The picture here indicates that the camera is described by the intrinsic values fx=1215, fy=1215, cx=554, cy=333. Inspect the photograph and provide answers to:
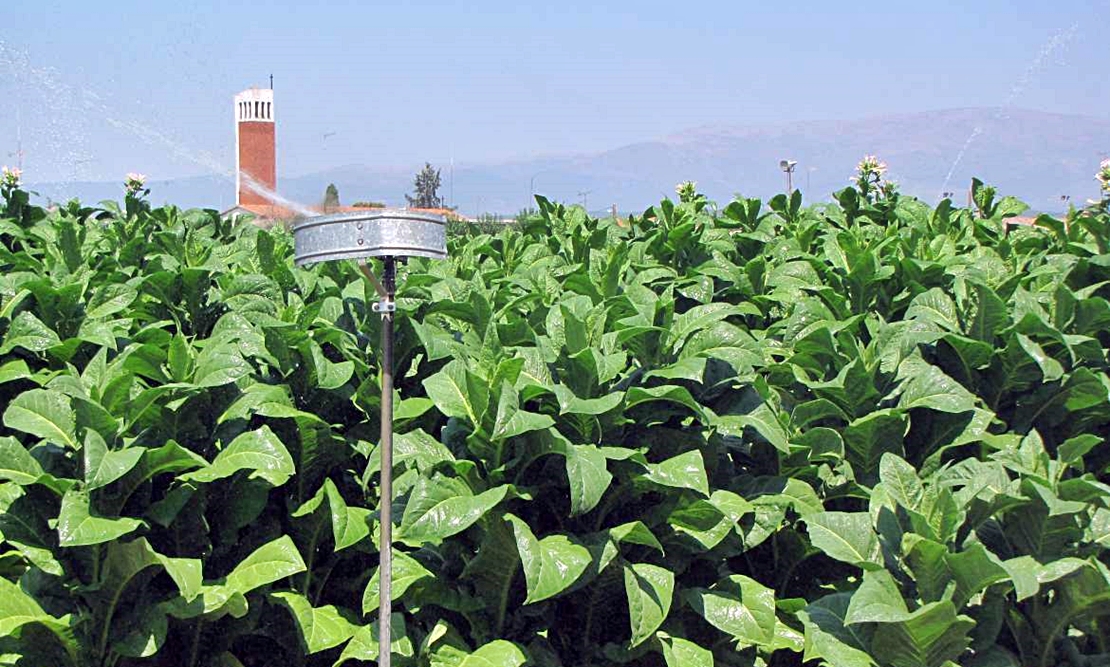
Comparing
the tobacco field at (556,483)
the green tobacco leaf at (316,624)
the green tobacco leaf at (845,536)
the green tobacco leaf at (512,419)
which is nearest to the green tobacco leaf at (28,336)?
the tobacco field at (556,483)

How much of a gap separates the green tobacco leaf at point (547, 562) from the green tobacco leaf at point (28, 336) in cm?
179

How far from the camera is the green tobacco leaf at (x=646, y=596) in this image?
3426 millimetres

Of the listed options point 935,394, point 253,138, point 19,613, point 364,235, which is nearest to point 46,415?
point 19,613

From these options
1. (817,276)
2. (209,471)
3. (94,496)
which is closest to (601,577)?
(209,471)

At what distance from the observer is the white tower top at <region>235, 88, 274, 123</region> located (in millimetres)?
6055

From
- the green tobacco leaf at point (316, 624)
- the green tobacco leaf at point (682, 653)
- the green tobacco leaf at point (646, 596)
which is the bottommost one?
the green tobacco leaf at point (682, 653)

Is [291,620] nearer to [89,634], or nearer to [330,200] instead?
[89,634]

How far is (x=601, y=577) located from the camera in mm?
3631

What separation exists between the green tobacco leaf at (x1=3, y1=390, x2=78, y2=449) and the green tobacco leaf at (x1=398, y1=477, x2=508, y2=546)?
101cm

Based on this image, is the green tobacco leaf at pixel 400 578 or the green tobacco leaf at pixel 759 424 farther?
the green tobacco leaf at pixel 759 424

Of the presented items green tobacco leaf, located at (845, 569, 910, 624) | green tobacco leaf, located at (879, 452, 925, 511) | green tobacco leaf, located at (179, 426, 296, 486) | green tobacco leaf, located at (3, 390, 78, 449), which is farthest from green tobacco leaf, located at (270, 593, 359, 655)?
green tobacco leaf, located at (879, 452, 925, 511)

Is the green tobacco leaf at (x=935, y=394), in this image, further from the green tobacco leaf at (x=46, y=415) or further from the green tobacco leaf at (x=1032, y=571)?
the green tobacco leaf at (x=46, y=415)

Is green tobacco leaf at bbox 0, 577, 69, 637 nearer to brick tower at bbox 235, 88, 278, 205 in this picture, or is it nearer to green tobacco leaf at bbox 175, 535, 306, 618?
green tobacco leaf at bbox 175, 535, 306, 618

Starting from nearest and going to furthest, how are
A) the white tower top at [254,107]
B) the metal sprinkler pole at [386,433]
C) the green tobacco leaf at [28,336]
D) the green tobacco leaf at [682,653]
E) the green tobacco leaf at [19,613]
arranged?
the metal sprinkler pole at [386,433]
the green tobacco leaf at [19,613]
the green tobacco leaf at [682,653]
the green tobacco leaf at [28,336]
the white tower top at [254,107]
